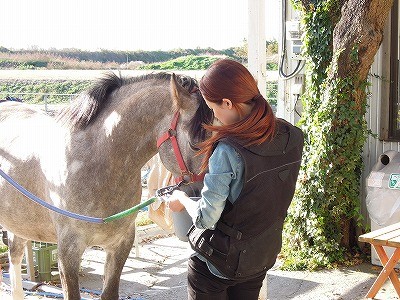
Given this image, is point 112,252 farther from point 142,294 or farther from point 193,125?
point 142,294

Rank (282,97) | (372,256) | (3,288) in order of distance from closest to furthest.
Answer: (3,288) → (372,256) → (282,97)

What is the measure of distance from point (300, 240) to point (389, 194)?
3.38 ft

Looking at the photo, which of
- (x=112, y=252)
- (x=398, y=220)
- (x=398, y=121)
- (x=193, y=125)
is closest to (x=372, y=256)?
(x=398, y=220)

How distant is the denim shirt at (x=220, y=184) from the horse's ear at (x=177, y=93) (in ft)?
2.43

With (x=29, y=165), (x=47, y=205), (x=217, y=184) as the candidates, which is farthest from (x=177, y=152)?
(x=29, y=165)

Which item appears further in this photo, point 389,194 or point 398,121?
point 398,121

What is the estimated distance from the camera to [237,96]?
89.1 inches

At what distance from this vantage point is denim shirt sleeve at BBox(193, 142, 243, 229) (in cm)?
225

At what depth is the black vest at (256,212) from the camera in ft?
7.51

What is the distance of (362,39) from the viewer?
18.9 ft

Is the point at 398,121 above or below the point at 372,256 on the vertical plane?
above

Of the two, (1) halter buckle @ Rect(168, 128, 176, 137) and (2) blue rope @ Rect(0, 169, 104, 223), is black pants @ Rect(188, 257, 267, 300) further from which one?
(2) blue rope @ Rect(0, 169, 104, 223)

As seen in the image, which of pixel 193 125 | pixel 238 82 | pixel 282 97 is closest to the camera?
pixel 238 82

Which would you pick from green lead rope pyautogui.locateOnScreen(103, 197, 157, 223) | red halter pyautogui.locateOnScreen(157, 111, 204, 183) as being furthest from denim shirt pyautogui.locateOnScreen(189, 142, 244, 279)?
green lead rope pyautogui.locateOnScreen(103, 197, 157, 223)
